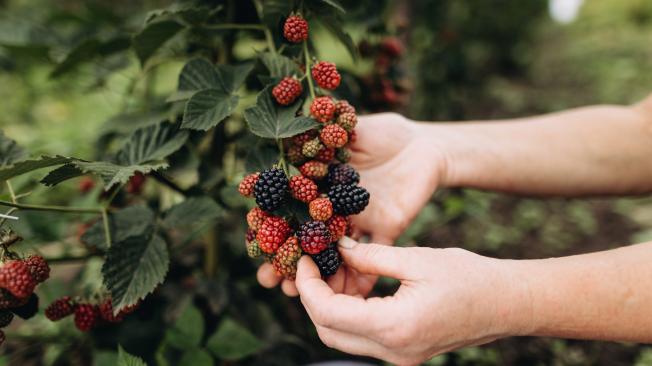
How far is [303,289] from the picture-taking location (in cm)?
86

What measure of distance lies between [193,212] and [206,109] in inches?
11.2

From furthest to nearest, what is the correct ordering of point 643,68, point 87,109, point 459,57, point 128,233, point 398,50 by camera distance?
point 643,68
point 87,109
point 459,57
point 398,50
point 128,233

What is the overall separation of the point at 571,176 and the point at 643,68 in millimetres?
4175

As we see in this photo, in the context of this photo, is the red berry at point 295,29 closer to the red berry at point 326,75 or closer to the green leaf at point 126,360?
the red berry at point 326,75

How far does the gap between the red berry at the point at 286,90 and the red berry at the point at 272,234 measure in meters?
0.25

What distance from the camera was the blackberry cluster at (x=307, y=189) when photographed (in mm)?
861

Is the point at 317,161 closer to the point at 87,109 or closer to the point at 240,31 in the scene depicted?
the point at 240,31

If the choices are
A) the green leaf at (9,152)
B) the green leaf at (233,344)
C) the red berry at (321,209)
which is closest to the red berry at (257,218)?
the red berry at (321,209)

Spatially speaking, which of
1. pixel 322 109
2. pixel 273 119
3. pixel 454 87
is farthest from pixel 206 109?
pixel 454 87

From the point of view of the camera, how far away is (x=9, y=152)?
3.42 feet

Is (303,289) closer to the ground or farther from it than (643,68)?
farther from it

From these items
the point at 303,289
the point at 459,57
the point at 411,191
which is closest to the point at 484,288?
the point at 303,289

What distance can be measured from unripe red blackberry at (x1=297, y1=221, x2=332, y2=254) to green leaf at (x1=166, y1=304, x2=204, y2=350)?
526 millimetres

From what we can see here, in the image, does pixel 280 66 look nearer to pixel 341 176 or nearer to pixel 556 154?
pixel 341 176
